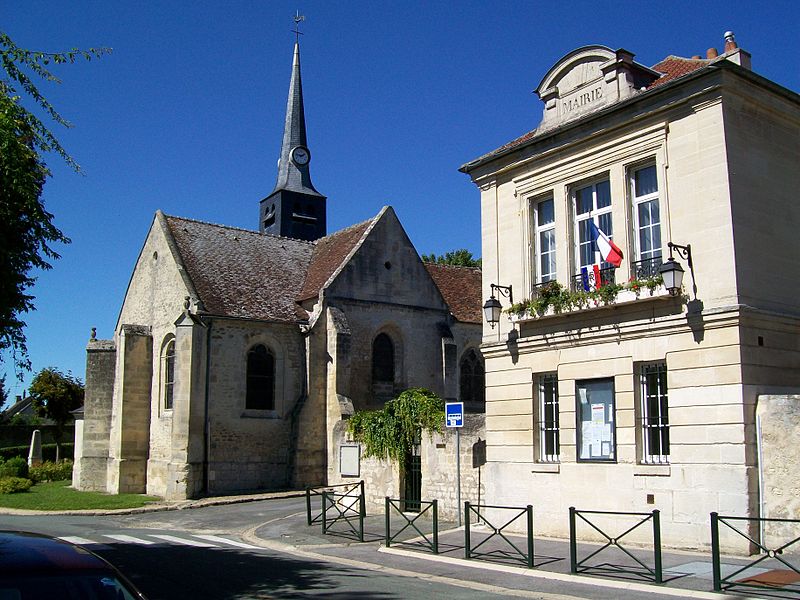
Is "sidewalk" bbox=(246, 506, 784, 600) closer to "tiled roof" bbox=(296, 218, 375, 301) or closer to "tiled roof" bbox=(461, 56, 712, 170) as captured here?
"tiled roof" bbox=(461, 56, 712, 170)

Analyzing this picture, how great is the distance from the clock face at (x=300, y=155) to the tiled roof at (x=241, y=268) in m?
9.99

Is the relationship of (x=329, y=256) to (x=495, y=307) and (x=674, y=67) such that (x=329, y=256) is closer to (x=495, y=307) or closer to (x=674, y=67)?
(x=495, y=307)

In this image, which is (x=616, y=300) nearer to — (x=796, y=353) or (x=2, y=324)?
(x=796, y=353)

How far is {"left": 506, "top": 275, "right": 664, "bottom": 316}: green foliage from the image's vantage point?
1340cm

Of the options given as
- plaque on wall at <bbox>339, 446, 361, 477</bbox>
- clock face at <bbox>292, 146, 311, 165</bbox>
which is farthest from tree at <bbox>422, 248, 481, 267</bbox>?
plaque on wall at <bbox>339, 446, 361, 477</bbox>

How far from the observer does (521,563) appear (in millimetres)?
12125

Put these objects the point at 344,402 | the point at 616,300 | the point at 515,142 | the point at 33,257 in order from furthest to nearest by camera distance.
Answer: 1. the point at 344,402
2. the point at 515,142
3. the point at 616,300
4. the point at 33,257

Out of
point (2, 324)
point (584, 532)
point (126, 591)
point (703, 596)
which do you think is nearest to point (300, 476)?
point (584, 532)

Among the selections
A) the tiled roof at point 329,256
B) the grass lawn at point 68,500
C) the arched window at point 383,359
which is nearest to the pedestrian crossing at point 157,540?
the grass lawn at point 68,500

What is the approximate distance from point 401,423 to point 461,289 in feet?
56.1

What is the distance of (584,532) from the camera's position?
46.3ft

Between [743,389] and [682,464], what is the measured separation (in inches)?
63.4

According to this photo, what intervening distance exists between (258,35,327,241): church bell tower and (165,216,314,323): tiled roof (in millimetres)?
7257

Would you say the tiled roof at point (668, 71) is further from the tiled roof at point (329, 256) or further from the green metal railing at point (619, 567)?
the tiled roof at point (329, 256)
